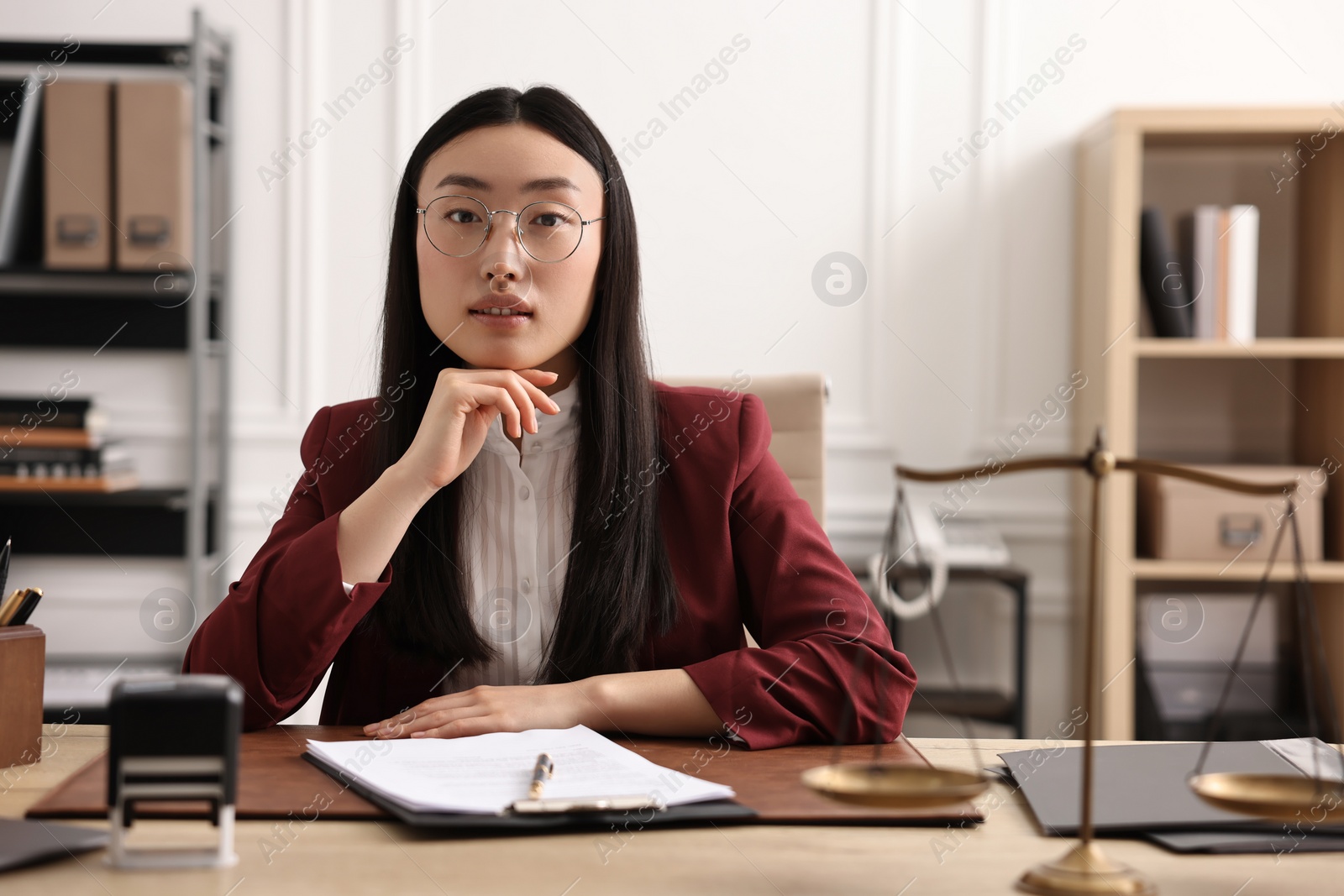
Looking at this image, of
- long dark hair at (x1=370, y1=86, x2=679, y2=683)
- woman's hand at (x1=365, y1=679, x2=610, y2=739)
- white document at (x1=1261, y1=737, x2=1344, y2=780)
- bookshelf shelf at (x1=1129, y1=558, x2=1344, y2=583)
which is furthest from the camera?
bookshelf shelf at (x1=1129, y1=558, x2=1344, y2=583)

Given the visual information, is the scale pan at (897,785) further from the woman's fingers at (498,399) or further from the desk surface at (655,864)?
the woman's fingers at (498,399)

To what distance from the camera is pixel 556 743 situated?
0.93m

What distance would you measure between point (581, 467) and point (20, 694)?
624 mm

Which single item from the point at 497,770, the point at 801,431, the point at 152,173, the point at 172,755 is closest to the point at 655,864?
the point at 497,770

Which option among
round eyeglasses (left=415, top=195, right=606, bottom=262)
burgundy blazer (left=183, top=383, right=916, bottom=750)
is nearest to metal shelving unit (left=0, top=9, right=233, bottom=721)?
burgundy blazer (left=183, top=383, right=916, bottom=750)

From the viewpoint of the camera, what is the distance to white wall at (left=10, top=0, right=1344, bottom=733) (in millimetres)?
2795

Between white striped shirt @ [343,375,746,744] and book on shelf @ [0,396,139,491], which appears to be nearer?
white striped shirt @ [343,375,746,744]

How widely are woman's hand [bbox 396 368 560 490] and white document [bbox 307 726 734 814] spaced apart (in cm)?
29

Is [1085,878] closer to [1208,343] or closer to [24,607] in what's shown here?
[24,607]

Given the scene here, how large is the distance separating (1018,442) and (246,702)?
2190 mm

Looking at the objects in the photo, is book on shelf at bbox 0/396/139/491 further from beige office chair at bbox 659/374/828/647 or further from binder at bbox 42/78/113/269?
beige office chair at bbox 659/374/828/647

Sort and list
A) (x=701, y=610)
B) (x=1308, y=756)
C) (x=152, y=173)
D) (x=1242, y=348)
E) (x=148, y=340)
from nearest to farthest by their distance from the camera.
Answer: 1. (x=1308, y=756)
2. (x=701, y=610)
3. (x=1242, y=348)
4. (x=152, y=173)
5. (x=148, y=340)

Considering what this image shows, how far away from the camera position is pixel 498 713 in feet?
3.30

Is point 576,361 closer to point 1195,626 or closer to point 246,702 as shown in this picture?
point 246,702
